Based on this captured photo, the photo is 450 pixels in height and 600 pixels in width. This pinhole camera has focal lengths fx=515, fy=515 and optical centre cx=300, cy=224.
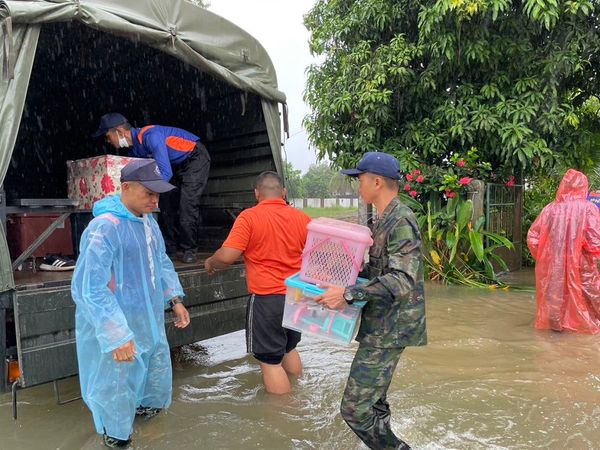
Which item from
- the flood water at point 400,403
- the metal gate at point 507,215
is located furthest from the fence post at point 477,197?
the flood water at point 400,403

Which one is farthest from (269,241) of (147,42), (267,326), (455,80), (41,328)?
(455,80)

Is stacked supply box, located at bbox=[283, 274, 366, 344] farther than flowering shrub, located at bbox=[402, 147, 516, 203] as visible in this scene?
No

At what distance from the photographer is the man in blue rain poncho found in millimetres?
2506

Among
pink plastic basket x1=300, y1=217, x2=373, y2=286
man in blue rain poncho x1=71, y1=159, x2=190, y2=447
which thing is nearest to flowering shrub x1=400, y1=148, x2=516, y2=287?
pink plastic basket x1=300, y1=217, x2=373, y2=286

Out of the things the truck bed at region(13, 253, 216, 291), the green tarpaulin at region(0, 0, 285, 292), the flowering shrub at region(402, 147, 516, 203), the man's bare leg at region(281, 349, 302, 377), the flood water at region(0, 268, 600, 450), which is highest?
the green tarpaulin at region(0, 0, 285, 292)

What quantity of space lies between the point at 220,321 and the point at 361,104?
5.26 meters

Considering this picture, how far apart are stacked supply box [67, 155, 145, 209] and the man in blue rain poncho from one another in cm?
121

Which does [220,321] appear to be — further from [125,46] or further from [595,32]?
[595,32]

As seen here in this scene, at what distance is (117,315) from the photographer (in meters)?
2.51

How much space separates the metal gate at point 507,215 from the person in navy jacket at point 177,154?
5132mm

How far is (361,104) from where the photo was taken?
320 inches

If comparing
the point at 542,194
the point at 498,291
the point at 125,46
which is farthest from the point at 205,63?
the point at 542,194

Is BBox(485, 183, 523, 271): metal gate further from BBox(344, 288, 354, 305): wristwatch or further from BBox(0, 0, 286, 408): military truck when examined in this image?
BBox(344, 288, 354, 305): wristwatch

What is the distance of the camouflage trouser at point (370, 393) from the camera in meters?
2.44
